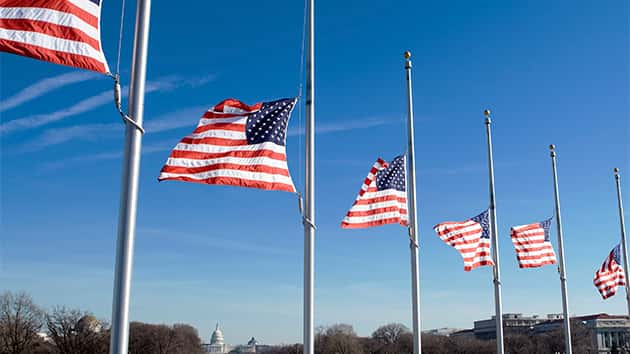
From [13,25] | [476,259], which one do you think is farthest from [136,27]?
[476,259]

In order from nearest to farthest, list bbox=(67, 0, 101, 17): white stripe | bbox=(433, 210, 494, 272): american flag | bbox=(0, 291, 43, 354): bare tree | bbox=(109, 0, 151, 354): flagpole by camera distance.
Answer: bbox=(109, 0, 151, 354): flagpole → bbox=(67, 0, 101, 17): white stripe → bbox=(433, 210, 494, 272): american flag → bbox=(0, 291, 43, 354): bare tree

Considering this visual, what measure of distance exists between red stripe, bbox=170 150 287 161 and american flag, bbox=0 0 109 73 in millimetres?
3541

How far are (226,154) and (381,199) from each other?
7.96 meters

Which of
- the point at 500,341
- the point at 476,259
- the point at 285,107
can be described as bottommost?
the point at 500,341

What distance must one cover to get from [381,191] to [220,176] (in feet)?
26.9

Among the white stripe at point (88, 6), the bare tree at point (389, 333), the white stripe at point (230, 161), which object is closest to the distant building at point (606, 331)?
the bare tree at point (389, 333)

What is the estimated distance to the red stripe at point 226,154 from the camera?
50.7 ft

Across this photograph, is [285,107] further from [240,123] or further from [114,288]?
[114,288]

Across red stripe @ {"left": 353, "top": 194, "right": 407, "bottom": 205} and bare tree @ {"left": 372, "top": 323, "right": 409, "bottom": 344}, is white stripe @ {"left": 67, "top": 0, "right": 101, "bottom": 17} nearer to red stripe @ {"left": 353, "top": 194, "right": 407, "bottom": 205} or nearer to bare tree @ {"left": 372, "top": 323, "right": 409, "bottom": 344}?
red stripe @ {"left": 353, "top": 194, "right": 407, "bottom": 205}

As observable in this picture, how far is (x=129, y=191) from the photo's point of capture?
40.8ft

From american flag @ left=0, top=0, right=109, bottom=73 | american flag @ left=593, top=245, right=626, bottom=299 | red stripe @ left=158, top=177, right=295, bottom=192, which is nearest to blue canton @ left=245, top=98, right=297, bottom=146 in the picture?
red stripe @ left=158, top=177, right=295, bottom=192

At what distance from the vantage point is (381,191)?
22844 millimetres

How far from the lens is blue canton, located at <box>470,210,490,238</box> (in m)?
29.4

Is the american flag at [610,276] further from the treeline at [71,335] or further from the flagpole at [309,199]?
the treeline at [71,335]
